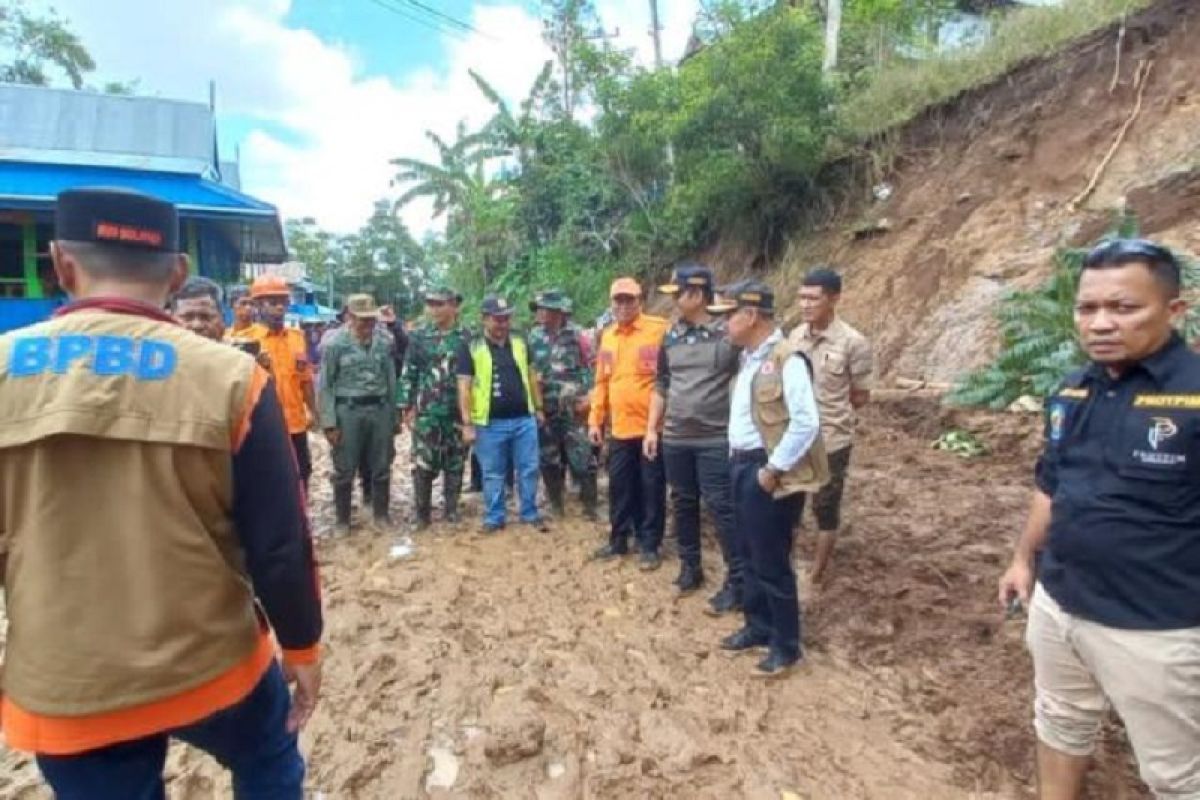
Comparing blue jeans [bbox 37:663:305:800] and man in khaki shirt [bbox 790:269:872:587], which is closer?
blue jeans [bbox 37:663:305:800]

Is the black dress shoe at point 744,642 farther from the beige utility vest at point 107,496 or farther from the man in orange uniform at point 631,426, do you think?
the beige utility vest at point 107,496

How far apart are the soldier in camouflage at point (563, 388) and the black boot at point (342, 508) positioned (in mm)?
1539

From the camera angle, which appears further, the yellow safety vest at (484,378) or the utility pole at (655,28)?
the utility pole at (655,28)

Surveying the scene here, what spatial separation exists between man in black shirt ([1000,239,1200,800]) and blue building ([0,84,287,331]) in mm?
9124

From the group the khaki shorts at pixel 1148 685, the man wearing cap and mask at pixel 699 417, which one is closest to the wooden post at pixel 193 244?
the man wearing cap and mask at pixel 699 417

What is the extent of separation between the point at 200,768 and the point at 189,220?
10.4m

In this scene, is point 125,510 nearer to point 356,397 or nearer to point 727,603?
point 727,603

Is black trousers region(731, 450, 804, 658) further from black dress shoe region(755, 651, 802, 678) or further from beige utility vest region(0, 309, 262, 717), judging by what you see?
beige utility vest region(0, 309, 262, 717)

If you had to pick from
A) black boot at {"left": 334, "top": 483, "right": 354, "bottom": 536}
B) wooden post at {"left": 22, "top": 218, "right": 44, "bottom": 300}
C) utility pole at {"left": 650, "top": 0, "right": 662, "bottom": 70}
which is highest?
utility pole at {"left": 650, "top": 0, "right": 662, "bottom": 70}

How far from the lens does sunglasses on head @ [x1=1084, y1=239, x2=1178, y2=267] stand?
205cm

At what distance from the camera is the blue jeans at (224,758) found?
1.68 m

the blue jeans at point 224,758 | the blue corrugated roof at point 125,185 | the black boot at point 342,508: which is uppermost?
the blue corrugated roof at point 125,185

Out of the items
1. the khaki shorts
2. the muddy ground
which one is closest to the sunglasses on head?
the khaki shorts

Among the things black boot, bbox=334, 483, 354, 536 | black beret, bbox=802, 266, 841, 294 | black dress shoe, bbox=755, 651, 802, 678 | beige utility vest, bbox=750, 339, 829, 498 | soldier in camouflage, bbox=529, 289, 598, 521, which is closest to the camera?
beige utility vest, bbox=750, 339, 829, 498
